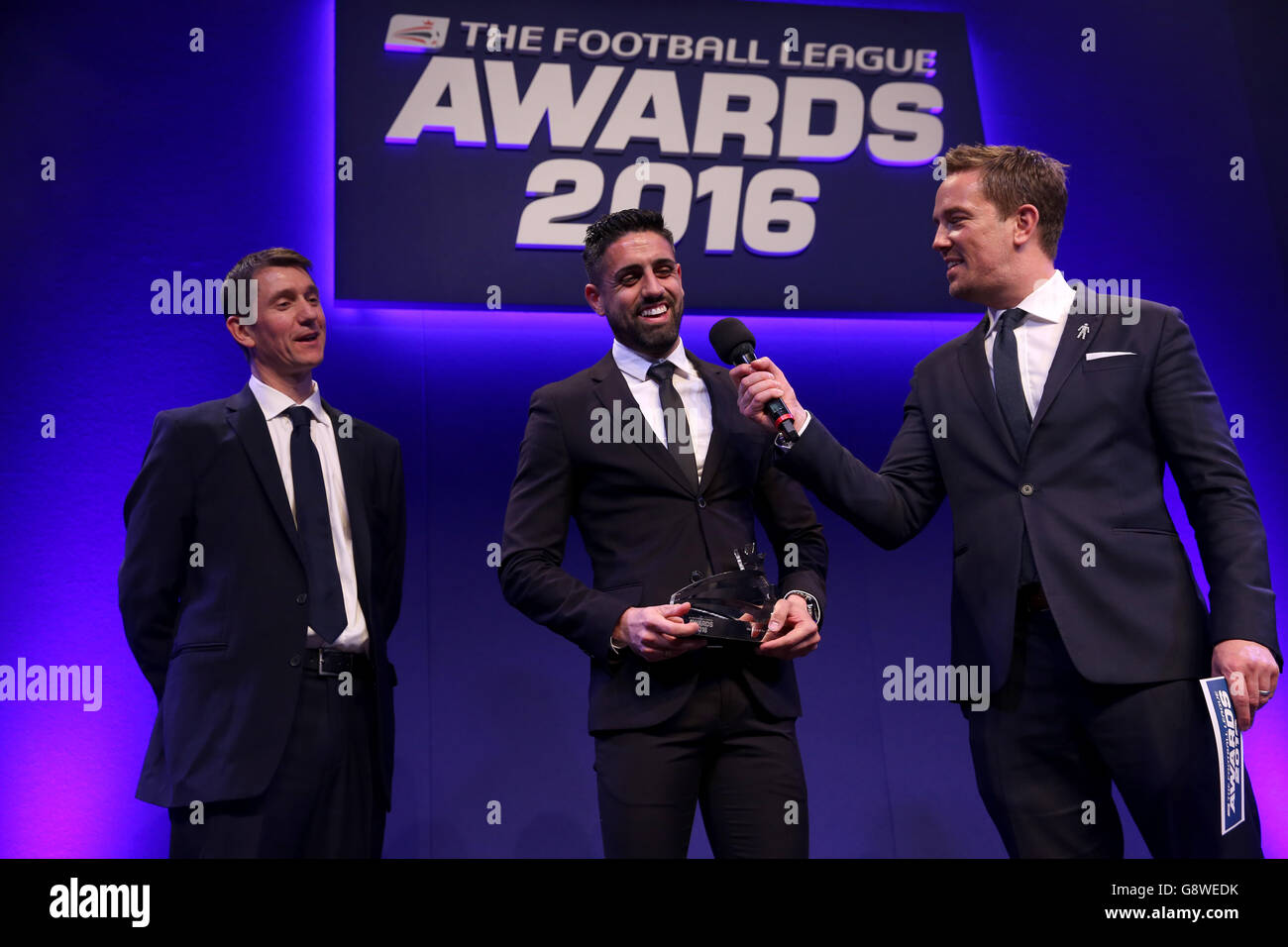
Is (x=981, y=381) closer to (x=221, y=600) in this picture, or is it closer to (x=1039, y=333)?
(x=1039, y=333)

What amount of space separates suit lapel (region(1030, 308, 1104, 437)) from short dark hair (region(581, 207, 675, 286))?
37.5 inches

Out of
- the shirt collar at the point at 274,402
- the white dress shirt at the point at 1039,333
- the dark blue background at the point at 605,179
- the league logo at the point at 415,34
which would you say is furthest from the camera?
the league logo at the point at 415,34

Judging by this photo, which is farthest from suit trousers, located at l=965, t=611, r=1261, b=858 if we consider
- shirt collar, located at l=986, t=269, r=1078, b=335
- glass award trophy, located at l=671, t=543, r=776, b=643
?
shirt collar, located at l=986, t=269, r=1078, b=335

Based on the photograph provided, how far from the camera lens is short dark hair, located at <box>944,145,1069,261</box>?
270 centimetres

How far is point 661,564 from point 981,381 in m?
0.80

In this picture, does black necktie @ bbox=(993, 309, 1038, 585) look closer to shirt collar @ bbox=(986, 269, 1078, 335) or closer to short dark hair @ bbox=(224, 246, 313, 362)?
shirt collar @ bbox=(986, 269, 1078, 335)

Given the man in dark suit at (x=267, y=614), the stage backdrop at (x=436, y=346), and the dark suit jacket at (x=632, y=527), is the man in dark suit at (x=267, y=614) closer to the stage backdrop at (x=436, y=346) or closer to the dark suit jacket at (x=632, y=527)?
the dark suit jacket at (x=632, y=527)

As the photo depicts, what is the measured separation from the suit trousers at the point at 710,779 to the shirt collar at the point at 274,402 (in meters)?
1.34

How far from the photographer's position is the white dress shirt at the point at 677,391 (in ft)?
9.18

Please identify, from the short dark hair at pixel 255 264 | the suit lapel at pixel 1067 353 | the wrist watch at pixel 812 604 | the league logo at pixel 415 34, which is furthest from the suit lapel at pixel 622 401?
the league logo at pixel 415 34

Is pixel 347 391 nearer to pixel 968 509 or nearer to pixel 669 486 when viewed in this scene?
pixel 669 486
